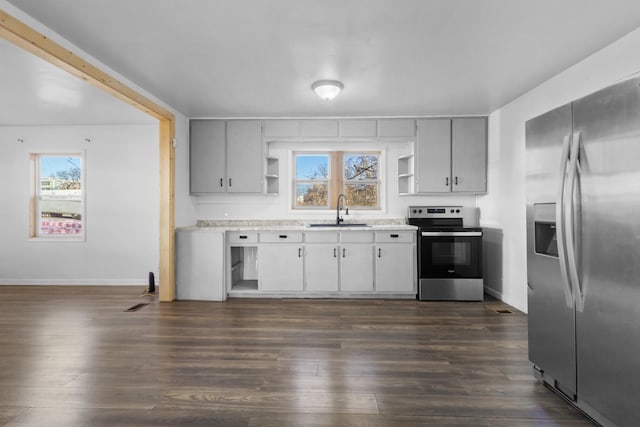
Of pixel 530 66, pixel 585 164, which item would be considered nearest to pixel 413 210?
pixel 530 66

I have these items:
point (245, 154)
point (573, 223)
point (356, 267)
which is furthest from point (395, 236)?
point (573, 223)

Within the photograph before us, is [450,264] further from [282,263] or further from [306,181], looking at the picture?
[306,181]

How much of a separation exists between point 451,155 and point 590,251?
307cm

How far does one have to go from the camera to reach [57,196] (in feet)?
17.6

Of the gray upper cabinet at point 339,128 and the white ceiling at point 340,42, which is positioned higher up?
the white ceiling at point 340,42

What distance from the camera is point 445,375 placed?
7.69 feet

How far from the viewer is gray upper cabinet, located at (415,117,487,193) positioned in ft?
15.1

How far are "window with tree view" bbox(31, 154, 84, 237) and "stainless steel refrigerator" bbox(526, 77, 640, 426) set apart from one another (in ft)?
19.9

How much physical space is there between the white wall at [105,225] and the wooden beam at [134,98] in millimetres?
1019

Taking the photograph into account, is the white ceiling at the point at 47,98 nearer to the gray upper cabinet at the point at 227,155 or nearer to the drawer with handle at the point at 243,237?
the gray upper cabinet at the point at 227,155

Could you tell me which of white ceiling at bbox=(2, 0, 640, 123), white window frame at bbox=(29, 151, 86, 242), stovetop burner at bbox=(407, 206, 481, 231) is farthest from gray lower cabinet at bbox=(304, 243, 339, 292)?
white window frame at bbox=(29, 151, 86, 242)

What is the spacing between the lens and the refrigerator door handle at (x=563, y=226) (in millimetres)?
1848

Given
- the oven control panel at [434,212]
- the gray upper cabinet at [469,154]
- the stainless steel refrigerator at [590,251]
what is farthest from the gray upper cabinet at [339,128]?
the stainless steel refrigerator at [590,251]

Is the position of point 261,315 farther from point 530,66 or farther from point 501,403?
point 530,66
